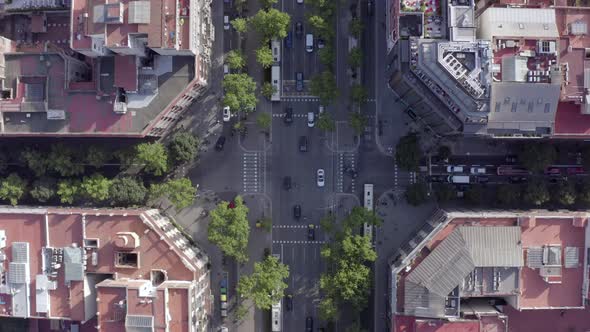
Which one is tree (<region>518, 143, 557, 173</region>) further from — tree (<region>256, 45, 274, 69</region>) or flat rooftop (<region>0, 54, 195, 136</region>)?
flat rooftop (<region>0, 54, 195, 136</region>)

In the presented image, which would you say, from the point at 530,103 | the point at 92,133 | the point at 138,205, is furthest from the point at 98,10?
the point at 530,103

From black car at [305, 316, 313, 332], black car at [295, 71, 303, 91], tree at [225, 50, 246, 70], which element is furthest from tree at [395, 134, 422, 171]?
black car at [305, 316, 313, 332]

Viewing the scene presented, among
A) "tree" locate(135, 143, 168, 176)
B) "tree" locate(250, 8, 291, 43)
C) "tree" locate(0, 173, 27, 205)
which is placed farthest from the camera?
"tree" locate(0, 173, 27, 205)

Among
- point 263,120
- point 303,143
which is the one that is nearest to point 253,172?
point 303,143

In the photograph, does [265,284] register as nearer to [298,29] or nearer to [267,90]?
[267,90]

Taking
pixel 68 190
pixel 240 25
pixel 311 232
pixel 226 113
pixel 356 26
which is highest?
pixel 240 25

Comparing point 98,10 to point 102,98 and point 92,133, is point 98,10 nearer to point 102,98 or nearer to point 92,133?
point 102,98
